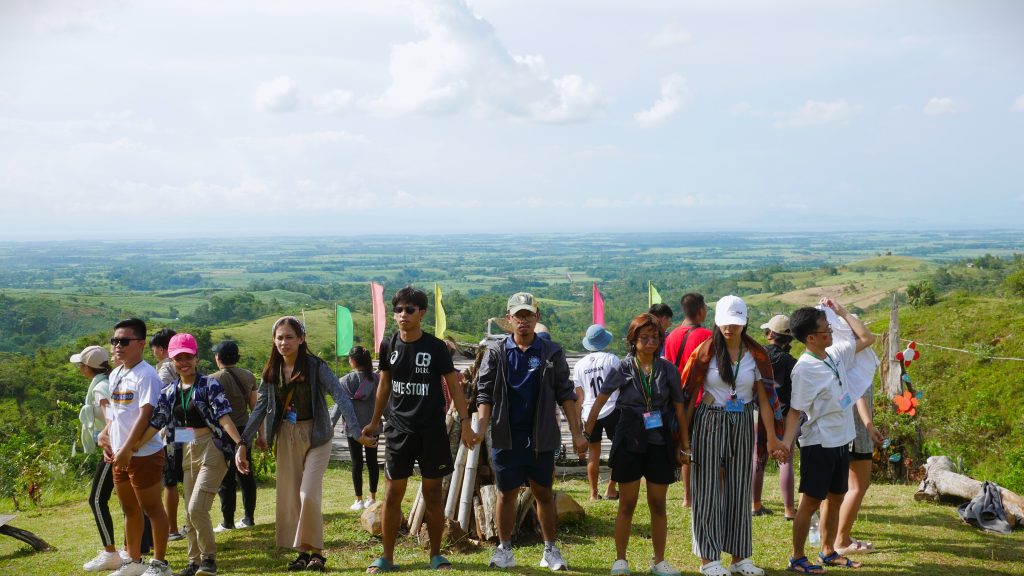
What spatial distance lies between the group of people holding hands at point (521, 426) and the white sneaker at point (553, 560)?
2 cm

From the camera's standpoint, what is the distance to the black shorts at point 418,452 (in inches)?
231

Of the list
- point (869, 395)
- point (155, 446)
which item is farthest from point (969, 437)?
point (155, 446)

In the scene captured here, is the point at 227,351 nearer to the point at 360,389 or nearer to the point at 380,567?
the point at 360,389

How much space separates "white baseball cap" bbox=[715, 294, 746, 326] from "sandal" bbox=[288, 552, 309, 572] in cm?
359

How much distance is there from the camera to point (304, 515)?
6.07 m

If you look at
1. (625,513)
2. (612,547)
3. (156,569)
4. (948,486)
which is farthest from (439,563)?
(948,486)

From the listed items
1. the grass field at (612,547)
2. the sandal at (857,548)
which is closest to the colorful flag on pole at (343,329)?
the grass field at (612,547)

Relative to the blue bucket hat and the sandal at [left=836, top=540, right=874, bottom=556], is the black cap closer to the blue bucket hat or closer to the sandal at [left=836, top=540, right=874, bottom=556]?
the blue bucket hat

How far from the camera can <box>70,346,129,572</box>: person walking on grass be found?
6.68m

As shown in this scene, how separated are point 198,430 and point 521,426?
2.62m

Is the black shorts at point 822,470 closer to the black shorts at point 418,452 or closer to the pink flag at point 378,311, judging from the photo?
the black shorts at point 418,452

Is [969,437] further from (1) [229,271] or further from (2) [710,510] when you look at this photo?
(1) [229,271]

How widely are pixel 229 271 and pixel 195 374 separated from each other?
198 metres

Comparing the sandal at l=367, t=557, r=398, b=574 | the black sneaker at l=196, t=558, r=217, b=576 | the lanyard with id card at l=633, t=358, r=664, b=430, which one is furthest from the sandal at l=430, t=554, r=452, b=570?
the lanyard with id card at l=633, t=358, r=664, b=430
